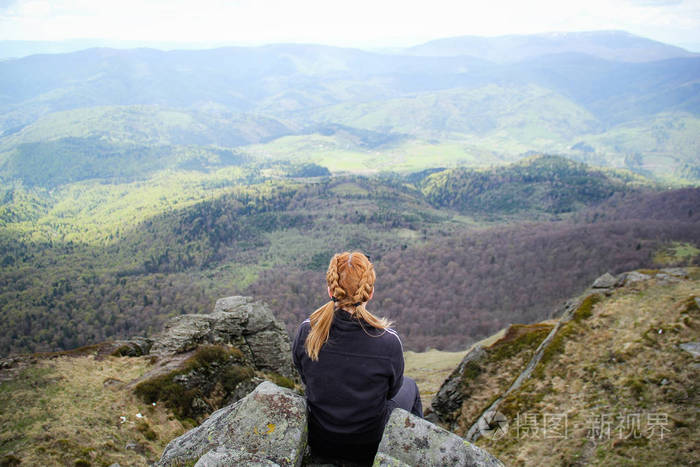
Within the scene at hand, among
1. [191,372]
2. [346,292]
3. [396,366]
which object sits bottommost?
[191,372]

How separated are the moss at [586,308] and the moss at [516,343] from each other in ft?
13.5

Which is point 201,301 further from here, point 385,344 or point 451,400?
point 385,344

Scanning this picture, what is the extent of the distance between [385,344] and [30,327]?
163 meters

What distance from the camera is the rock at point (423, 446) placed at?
840 centimetres

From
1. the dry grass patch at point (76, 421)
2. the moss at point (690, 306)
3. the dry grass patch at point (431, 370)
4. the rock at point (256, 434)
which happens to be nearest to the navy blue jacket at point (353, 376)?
the rock at point (256, 434)

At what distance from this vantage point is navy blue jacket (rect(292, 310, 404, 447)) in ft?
27.7

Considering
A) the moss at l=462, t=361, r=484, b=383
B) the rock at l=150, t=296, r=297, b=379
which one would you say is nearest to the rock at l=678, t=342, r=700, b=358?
the moss at l=462, t=361, r=484, b=383

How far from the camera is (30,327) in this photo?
129 m

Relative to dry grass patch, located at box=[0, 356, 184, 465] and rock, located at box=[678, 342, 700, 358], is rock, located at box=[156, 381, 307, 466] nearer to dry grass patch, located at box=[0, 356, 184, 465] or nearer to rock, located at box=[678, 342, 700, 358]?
dry grass patch, located at box=[0, 356, 184, 465]

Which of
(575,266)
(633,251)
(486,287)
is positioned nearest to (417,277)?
(486,287)

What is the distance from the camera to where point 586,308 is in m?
27.6

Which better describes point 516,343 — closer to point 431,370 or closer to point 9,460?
point 431,370

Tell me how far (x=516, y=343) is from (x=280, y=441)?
27.1 m

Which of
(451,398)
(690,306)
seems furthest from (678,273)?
(451,398)
